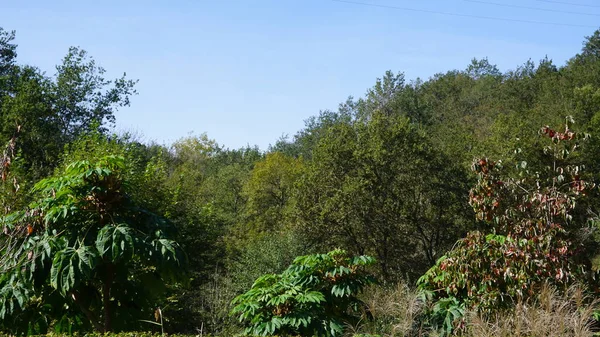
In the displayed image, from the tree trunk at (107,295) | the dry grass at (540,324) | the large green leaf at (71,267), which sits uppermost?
the large green leaf at (71,267)

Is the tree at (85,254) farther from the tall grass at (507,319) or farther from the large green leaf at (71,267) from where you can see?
the tall grass at (507,319)

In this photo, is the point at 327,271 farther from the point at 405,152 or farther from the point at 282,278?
the point at 405,152

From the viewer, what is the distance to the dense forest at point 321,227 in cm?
560

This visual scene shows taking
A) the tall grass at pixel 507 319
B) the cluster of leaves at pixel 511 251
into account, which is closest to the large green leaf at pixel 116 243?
the tall grass at pixel 507 319

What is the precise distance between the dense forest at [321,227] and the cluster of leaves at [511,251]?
0.02m

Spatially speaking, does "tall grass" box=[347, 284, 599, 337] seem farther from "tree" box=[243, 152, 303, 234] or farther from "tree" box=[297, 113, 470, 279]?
"tree" box=[243, 152, 303, 234]

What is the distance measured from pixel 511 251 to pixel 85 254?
14.3 ft

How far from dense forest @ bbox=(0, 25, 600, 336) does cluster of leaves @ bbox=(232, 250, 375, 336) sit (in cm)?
2

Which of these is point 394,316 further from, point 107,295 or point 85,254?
point 85,254

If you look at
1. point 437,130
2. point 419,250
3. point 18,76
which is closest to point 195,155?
point 437,130

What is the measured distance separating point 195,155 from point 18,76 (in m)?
27.4

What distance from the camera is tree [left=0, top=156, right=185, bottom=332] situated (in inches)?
206

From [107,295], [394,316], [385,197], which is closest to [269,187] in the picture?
[385,197]

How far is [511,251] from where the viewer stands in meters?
6.95
